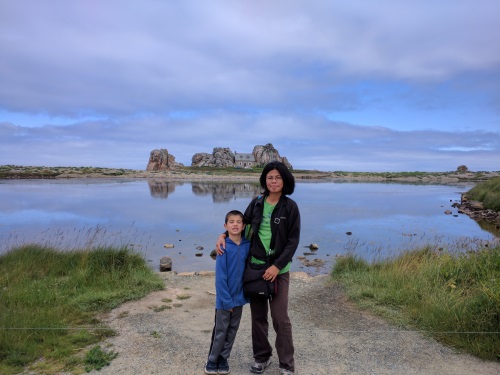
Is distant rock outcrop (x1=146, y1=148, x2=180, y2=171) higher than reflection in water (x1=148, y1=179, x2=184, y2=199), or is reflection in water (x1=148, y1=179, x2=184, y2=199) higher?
distant rock outcrop (x1=146, y1=148, x2=180, y2=171)

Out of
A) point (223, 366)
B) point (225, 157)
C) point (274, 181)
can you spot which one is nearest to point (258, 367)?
point (223, 366)

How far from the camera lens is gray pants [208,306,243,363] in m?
4.52

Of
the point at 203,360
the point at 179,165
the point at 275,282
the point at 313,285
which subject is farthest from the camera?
the point at 179,165

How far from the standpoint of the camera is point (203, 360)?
16.2ft

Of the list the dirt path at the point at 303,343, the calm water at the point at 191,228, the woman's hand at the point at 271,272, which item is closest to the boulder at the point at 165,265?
the calm water at the point at 191,228

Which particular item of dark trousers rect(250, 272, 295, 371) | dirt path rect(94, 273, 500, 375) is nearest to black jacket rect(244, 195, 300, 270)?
dark trousers rect(250, 272, 295, 371)

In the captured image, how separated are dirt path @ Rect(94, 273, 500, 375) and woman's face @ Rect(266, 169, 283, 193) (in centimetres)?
225

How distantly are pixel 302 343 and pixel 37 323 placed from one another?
3897 millimetres

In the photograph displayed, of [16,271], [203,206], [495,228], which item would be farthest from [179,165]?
[16,271]

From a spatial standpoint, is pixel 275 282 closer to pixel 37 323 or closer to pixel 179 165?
pixel 37 323

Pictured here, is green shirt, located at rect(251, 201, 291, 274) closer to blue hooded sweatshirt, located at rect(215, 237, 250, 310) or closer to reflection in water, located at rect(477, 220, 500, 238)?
blue hooded sweatshirt, located at rect(215, 237, 250, 310)

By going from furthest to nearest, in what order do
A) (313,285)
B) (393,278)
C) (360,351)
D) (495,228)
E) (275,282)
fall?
(495,228) → (313,285) → (393,278) → (360,351) → (275,282)

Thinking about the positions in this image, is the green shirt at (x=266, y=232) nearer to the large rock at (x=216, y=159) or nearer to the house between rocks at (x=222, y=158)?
the house between rocks at (x=222, y=158)

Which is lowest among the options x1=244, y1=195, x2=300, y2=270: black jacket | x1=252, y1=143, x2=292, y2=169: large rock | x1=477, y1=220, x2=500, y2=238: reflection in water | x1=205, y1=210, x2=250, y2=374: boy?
x1=477, y1=220, x2=500, y2=238: reflection in water
